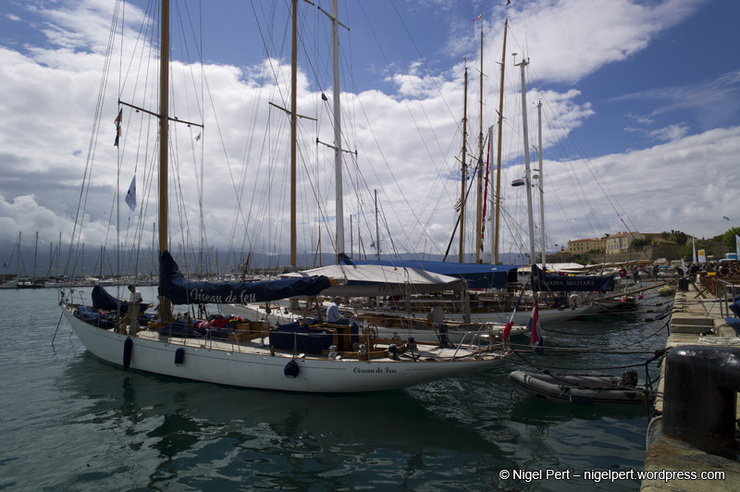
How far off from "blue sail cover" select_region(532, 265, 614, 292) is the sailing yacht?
36.6ft

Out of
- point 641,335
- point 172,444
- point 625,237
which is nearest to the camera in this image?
point 172,444

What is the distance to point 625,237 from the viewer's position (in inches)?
4936

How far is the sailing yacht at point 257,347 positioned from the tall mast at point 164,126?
0.04 meters

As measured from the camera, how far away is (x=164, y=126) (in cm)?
1573

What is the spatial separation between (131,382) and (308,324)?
6.57m

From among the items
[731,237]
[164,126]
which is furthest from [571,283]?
[731,237]

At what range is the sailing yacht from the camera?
10.6m

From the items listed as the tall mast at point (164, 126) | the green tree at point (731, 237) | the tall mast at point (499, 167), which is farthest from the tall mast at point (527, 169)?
the green tree at point (731, 237)

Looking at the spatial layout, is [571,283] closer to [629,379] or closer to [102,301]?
[629,379]

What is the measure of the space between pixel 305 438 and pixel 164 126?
43.3ft

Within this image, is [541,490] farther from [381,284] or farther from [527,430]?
[381,284]

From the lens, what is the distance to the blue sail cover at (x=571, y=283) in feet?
68.1

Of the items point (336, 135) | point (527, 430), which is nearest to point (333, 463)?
point (527, 430)

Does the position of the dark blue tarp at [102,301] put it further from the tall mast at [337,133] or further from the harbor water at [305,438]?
the tall mast at [337,133]
